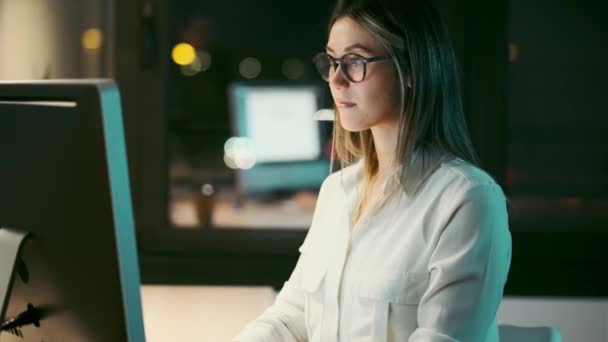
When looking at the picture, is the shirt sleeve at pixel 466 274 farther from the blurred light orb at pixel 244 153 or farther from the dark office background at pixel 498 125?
the blurred light orb at pixel 244 153

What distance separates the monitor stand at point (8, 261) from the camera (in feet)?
3.05

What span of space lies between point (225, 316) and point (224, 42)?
6.20 m

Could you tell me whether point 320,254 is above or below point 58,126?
below

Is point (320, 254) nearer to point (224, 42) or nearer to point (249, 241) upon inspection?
point (249, 241)

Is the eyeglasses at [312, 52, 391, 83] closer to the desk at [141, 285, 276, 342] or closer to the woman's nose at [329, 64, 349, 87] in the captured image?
the woman's nose at [329, 64, 349, 87]

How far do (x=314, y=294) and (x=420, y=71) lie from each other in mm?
504

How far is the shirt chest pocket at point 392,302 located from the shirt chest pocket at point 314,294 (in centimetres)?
15

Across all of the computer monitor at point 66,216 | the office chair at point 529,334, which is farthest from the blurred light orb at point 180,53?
the computer monitor at point 66,216

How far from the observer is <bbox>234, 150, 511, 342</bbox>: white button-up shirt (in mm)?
1286

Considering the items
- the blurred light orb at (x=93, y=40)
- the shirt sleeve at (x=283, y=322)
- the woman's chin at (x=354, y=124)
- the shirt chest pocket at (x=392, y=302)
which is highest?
the blurred light orb at (x=93, y=40)

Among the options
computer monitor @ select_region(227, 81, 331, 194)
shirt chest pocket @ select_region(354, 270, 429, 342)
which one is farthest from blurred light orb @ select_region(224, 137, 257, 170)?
shirt chest pocket @ select_region(354, 270, 429, 342)

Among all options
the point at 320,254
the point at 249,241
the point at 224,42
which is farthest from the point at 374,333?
the point at 224,42

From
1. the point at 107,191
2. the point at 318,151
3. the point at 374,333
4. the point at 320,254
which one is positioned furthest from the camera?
the point at 318,151

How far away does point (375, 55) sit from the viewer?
1.44 meters
